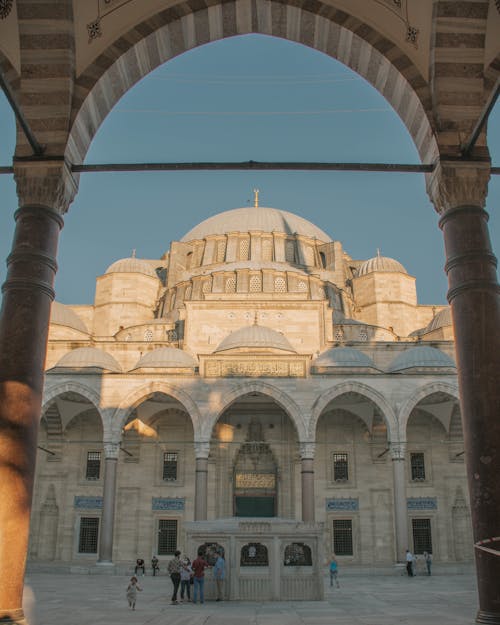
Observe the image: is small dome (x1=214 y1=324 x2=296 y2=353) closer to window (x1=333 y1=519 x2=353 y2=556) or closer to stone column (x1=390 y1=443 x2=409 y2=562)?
stone column (x1=390 y1=443 x2=409 y2=562)

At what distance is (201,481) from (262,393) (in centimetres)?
337

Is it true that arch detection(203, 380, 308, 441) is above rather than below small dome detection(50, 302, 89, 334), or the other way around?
below

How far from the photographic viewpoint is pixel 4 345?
5.31 metres

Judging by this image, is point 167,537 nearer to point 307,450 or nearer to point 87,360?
point 307,450

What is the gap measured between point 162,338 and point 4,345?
2232cm

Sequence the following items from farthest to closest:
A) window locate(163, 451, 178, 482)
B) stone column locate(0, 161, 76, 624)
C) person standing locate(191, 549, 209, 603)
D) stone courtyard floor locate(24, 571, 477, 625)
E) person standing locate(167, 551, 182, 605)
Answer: window locate(163, 451, 178, 482)
person standing locate(167, 551, 182, 605)
person standing locate(191, 549, 209, 603)
stone courtyard floor locate(24, 571, 477, 625)
stone column locate(0, 161, 76, 624)

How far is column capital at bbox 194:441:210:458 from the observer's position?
1970 cm

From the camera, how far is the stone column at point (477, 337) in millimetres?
4875

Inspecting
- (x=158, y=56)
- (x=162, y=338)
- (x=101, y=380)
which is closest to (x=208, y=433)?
(x=101, y=380)

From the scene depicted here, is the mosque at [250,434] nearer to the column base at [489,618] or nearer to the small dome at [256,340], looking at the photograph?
the small dome at [256,340]

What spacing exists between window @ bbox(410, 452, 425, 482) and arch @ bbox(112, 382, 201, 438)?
27.2 ft

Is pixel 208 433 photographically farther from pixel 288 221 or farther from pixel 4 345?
pixel 288 221

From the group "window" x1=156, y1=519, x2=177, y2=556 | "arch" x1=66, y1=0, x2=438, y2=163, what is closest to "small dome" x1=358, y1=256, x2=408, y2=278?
"window" x1=156, y1=519, x2=177, y2=556

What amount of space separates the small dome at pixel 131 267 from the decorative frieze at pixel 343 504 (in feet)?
50.8
